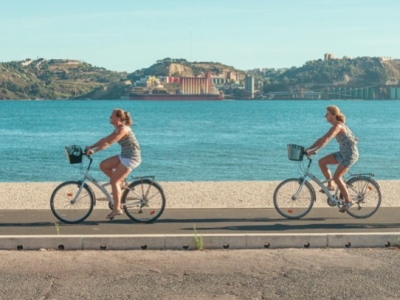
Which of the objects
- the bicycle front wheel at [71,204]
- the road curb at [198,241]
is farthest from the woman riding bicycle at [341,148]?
the bicycle front wheel at [71,204]

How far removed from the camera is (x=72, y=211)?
406 inches

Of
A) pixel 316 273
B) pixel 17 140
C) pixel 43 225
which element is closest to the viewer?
pixel 316 273

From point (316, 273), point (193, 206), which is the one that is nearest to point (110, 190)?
point (193, 206)

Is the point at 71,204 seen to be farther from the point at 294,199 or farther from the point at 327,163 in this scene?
the point at 327,163

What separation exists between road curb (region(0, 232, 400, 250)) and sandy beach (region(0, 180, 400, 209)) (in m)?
3.32

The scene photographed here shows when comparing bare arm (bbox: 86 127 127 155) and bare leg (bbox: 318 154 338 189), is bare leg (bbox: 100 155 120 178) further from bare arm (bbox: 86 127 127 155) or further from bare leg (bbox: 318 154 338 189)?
bare leg (bbox: 318 154 338 189)

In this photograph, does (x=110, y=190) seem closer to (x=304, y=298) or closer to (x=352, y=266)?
(x=352, y=266)

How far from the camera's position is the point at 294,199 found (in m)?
10.7

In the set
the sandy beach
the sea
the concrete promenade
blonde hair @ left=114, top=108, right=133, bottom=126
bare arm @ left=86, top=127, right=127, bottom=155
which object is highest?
blonde hair @ left=114, top=108, right=133, bottom=126

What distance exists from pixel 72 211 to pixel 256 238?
2805 mm

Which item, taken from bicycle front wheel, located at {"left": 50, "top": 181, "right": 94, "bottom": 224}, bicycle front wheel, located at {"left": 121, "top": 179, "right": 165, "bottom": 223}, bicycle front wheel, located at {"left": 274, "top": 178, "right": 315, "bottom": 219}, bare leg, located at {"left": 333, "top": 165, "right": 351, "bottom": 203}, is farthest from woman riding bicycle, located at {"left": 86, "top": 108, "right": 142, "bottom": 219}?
bare leg, located at {"left": 333, "top": 165, "right": 351, "bottom": 203}

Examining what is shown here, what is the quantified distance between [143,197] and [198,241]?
191 centimetres

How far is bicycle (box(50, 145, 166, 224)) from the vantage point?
10266mm

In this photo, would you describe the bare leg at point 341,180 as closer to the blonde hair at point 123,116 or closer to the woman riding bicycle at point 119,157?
the woman riding bicycle at point 119,157
